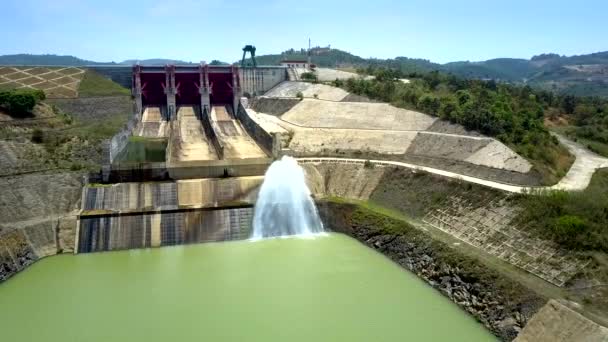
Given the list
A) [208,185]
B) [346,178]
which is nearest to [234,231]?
[208,185]

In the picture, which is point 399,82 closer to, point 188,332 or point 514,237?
point 514,237

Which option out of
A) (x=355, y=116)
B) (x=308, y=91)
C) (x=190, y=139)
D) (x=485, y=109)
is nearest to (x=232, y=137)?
(x=190, y=139)

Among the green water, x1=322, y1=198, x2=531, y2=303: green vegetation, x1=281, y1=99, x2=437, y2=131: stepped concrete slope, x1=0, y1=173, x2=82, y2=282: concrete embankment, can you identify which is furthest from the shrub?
x1=281, y1=99, x2=437, y2=131: stepped concrete slope

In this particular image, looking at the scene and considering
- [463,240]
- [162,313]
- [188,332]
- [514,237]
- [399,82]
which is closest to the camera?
[188,332]

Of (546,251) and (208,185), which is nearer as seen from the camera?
(546,251)

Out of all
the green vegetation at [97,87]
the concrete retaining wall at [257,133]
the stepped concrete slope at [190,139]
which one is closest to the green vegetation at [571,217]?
the concrete retaining wall at [257,133]

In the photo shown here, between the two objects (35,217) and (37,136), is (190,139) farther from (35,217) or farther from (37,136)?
(35,217)

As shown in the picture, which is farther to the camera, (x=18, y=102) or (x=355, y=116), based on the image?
(x=355, y=116)
